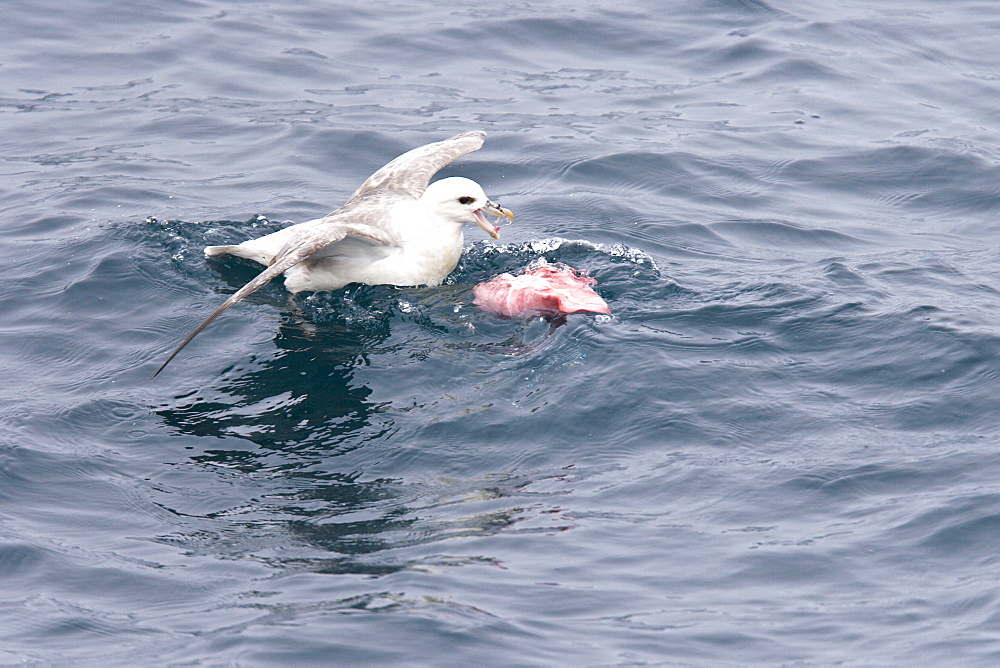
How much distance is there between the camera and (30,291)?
9.59 m

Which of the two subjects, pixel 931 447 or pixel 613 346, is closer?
pixel 931 447

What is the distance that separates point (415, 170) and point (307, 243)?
2.74 metres

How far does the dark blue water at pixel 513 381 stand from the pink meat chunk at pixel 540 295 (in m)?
0.17

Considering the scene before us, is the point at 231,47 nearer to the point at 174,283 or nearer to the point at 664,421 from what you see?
the point at 174,283

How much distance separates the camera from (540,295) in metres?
8.48

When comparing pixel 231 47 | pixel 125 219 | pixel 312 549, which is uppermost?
pixel 231 47

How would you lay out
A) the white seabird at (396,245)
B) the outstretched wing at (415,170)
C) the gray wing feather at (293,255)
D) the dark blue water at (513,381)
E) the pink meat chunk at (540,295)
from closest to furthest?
the dark blue water at (513,381) < the gray wing feather at (293,255) < the pink meat chunk at (540,295) < the white seabird at (396,245) < the outstretched wing at (415,170)

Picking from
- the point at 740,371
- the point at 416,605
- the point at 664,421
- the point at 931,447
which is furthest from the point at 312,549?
the point at 931,447

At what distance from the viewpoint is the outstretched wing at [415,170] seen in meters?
10.8

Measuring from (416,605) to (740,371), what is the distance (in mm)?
3413

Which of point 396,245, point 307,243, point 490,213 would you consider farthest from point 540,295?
point 307,243

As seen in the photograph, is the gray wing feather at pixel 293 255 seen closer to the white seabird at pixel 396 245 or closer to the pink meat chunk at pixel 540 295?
the white seabird at pixel 396 245

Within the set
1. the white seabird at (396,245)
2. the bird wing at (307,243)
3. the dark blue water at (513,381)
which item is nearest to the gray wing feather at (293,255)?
the bird wing at (307,243)

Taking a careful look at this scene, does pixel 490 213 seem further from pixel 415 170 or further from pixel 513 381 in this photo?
pixel 513 381
